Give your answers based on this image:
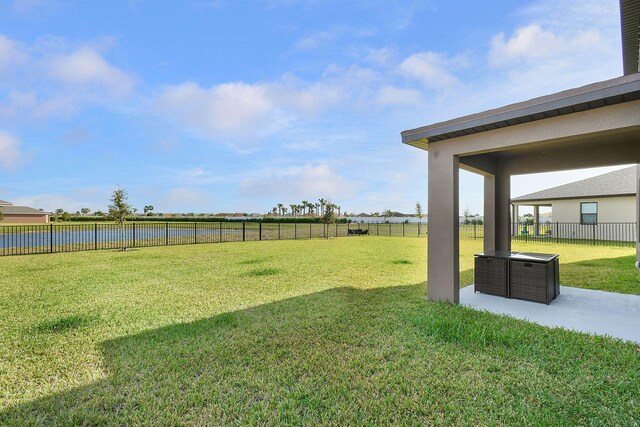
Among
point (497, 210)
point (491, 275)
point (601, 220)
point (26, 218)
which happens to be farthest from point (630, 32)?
point (26, 218)

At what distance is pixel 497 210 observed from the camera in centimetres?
638

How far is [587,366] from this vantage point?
8.57 ft

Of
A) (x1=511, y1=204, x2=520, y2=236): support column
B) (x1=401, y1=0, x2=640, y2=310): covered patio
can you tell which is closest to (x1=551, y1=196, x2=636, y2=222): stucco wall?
(x1=511, y1=204, x2=520, y2=236): support column

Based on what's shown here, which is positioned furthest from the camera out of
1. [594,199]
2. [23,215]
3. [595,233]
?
[23,215]

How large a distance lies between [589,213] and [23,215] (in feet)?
194

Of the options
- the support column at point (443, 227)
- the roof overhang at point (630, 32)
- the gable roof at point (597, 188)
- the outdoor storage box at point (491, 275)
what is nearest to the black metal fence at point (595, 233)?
the gable roof at point (597, 188)

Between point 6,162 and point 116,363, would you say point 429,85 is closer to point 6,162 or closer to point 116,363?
point 116,363

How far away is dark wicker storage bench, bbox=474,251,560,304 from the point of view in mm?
4453

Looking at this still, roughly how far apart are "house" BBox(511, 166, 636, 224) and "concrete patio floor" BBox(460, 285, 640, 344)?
15.4m

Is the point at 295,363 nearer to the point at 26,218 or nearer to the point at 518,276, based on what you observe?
the point at 518,276

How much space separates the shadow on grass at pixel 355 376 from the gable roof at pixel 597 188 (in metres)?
Result: 18.3

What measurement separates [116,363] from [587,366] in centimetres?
443

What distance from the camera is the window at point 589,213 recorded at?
16820 millimetres

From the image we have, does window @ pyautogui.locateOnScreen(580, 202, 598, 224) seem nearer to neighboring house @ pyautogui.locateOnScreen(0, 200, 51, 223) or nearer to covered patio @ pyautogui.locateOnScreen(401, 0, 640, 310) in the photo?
covered patio @ pyautogui.locateOnScreen(401, 0, 640, 310)
